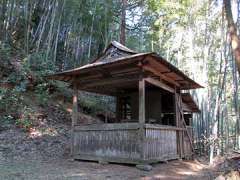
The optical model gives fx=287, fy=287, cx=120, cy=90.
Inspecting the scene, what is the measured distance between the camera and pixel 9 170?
22.6 feet

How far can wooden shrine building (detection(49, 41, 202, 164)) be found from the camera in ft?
26.2

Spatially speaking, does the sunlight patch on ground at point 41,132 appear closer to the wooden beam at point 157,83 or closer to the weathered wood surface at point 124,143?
the weathered wood surface at point 124,143

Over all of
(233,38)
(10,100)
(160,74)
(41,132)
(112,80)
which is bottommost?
(41,132)

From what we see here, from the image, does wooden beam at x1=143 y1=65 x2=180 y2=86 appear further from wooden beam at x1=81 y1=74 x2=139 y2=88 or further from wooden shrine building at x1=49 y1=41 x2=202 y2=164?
wooden beam at x1=81 y1=74 x2=139 y2=88

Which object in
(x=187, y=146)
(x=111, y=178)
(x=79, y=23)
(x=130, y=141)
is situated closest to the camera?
(x=111, y=178)

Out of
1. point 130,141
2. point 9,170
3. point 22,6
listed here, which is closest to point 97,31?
point 22,6

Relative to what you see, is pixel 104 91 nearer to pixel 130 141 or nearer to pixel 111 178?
pixel 130 141

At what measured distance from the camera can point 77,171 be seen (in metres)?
7.29

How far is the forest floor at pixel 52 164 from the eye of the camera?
22.3 ft

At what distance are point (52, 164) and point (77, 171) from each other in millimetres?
1163

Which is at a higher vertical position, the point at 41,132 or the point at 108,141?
the point at 41,132

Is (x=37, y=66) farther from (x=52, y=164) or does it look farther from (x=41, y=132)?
(x=52, y=164)

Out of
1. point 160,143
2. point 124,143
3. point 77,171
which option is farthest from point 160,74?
point 77,171

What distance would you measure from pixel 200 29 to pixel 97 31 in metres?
6.88
